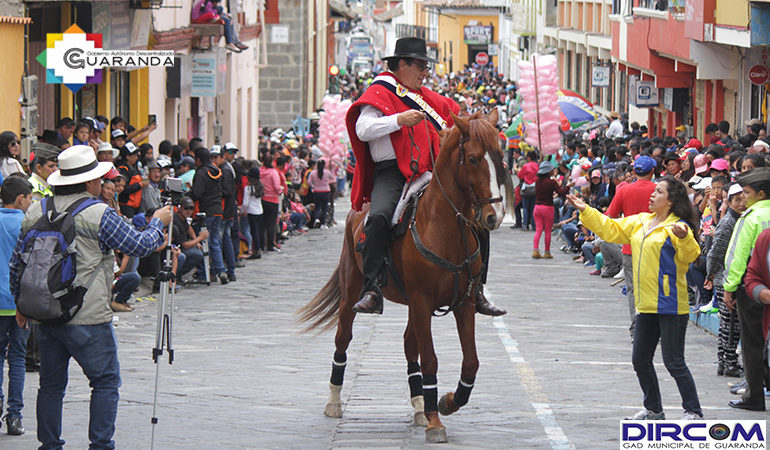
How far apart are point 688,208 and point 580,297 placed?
9505mm

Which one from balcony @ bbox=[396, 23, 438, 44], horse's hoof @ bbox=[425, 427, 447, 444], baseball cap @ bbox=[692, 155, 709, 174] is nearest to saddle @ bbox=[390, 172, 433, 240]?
horse's hoof @ bbox=[425, 427, 447, 444]

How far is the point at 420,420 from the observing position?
9.24 metres

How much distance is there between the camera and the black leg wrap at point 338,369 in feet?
32.2

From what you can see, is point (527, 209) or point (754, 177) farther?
point (527, 209)

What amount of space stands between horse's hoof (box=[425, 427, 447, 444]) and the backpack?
2.56 m

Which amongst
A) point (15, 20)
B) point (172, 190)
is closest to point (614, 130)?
point (15, 20)

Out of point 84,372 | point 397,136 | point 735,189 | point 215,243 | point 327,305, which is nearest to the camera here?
point 84,372

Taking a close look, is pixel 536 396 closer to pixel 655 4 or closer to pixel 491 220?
pixel 491 220

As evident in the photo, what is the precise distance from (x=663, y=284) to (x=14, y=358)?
449cm

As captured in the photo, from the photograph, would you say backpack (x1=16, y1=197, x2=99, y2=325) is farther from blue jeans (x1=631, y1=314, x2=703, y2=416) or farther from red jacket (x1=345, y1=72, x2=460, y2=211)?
blue jeans (x1=631, y1=314, x2=703, y2=416)

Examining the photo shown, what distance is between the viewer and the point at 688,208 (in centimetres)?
921

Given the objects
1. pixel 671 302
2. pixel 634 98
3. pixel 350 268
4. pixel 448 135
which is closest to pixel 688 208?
pixel 671 302

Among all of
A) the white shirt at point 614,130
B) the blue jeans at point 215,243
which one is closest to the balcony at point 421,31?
the white shirt at point 614,130

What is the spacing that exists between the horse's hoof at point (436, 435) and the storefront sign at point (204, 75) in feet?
74.7
